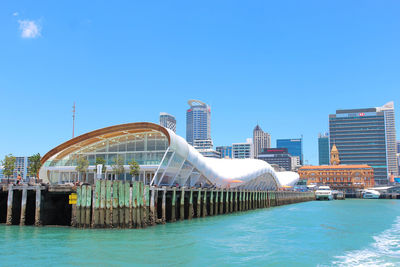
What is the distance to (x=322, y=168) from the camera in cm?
16912

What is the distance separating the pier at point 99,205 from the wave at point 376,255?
14.6 m

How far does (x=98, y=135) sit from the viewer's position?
170ft

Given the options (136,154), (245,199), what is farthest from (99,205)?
(245,199)

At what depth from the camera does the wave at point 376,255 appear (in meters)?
21.7

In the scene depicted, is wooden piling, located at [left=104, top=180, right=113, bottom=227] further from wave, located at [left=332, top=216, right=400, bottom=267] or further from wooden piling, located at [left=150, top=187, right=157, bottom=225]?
wave, located at [left=332, top=216, right=400, bottom=267]

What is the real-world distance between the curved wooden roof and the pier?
10.8 meters

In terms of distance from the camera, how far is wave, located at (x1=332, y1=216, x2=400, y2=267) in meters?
21.7

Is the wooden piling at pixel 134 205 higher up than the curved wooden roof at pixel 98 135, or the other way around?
the curved wooden roof at pixel 98 135

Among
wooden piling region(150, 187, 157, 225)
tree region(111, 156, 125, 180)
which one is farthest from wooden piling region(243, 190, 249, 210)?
wooden piling region(150, 187, 157, 225)

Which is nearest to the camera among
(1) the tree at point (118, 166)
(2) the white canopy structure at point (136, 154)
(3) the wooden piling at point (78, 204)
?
(3) the wooden piling at point (78, 204)

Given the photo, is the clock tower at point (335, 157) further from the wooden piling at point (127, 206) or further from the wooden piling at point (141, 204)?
the wooden piling at point (127, 206)

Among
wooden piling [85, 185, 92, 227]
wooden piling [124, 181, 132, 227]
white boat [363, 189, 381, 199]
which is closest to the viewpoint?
wooden piling [85, 185, 92, 227]

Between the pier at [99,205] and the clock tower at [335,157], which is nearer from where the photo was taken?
the pier at [99,205]

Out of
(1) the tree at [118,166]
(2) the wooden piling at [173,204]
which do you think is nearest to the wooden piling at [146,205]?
(2) the wooden piling at [173,204]
